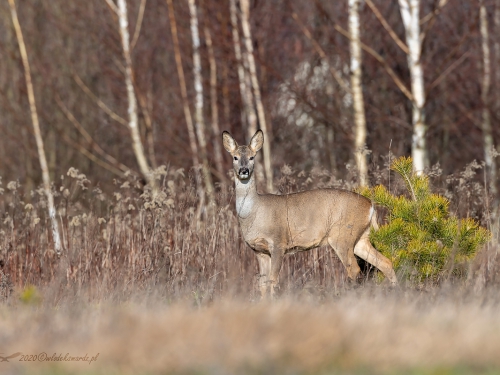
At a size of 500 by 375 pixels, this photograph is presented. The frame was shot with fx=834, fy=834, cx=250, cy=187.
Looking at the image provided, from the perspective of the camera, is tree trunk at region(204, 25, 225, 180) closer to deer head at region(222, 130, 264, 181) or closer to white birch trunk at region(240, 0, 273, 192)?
white birch trunk at region(240, 0, 273, 192)

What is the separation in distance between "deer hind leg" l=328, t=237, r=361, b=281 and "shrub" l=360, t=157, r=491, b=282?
36 cm

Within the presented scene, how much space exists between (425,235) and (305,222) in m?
1.15

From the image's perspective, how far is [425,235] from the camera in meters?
7.17

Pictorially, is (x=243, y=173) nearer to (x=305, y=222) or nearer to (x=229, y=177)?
(x=305, y=222)

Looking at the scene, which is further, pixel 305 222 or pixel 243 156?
pixel 243 156

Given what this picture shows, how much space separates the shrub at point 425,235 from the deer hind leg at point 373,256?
0.33ft

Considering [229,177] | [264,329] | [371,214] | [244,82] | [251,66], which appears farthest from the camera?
[244,82]

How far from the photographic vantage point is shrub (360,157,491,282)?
280 inches

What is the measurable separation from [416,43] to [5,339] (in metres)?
7.75

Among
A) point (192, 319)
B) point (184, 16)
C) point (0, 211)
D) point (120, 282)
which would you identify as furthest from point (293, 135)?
point (192, 319)

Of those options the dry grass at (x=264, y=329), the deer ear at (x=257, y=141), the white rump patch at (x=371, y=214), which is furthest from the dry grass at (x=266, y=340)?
Answer: the deer ear at (x=257, y=141)

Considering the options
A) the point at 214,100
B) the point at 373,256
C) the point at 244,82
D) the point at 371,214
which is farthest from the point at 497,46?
the point at 373,256

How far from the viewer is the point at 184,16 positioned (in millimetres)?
16094

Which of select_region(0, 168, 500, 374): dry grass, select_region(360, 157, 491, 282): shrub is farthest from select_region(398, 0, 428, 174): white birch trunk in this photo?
select_region(0, 168, 500, 374): dry grass
